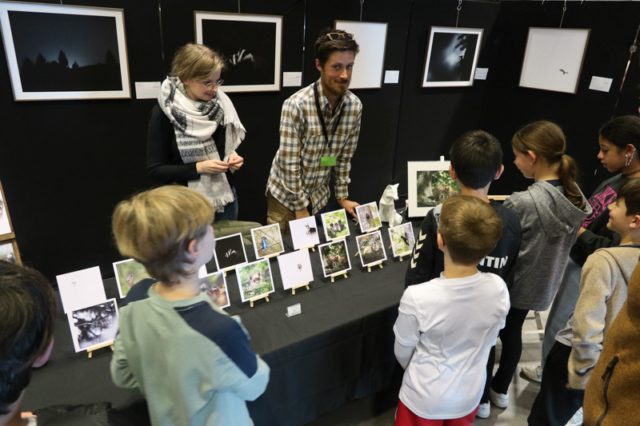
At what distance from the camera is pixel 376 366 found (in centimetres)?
198

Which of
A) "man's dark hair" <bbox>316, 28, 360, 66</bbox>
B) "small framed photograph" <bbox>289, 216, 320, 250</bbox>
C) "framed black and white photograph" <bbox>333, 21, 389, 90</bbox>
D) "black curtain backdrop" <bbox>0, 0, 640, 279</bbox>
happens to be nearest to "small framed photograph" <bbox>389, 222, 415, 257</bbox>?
"small framed photograph" <bbox>289, 216, 320, 250</bbox>

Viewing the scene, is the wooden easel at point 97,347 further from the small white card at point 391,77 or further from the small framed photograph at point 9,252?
the small white card at point 391,77

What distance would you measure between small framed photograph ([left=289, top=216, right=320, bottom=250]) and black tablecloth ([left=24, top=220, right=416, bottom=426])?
120 mm

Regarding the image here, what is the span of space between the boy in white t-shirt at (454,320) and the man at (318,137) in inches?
41.6

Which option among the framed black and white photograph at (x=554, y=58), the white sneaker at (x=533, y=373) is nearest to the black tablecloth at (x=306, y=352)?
the white sneaker at (x=533, y=373)

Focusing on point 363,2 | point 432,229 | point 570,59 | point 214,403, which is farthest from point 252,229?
point 570,59

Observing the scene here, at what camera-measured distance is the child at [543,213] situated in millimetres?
1820

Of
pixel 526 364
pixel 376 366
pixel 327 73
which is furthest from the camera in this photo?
pixel 526 364

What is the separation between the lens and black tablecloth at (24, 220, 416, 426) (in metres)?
1.34


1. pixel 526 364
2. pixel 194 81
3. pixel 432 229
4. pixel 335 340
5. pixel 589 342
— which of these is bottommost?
pixel 526 364

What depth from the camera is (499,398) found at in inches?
89.7

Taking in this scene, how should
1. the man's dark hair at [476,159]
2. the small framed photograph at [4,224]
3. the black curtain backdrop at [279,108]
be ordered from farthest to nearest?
the black curtain backdrop at [279,108] < the small framed photograph at [4,224] < the man's dark hair at [476,159]

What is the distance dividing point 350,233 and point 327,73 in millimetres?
869

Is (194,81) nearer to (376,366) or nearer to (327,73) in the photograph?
(327,73)
